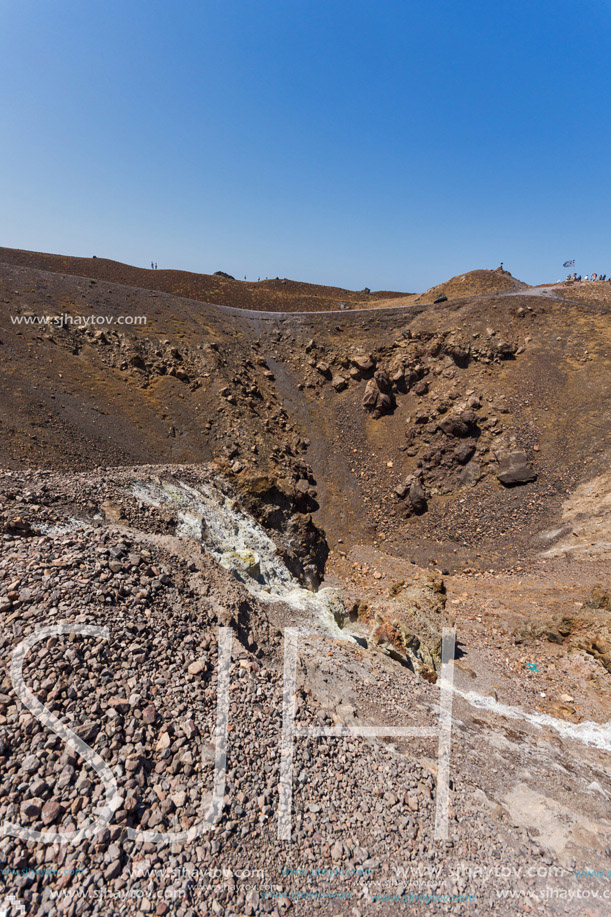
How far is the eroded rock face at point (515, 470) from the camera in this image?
869 inches

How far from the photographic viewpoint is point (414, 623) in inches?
563

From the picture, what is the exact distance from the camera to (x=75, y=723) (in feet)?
16.0

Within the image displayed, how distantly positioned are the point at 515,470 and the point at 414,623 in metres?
12.6

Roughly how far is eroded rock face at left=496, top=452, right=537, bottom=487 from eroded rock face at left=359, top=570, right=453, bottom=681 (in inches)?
323

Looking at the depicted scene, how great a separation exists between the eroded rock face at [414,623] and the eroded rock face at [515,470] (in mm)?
8206

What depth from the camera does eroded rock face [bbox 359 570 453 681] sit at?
40.5 feet

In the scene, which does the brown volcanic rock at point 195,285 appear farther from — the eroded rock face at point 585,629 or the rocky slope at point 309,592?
the eroded rock face at point 585,629

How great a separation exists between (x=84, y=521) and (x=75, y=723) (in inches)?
276

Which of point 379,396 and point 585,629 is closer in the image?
point 585,629

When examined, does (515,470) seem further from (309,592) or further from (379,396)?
(309,592)

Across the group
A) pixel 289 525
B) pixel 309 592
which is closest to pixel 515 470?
pixel 289 525

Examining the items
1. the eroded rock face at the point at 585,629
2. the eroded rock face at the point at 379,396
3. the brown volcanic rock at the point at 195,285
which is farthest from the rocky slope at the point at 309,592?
the brown volcanic rock at the point at 195,285

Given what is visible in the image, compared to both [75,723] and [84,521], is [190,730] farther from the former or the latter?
[84,521]

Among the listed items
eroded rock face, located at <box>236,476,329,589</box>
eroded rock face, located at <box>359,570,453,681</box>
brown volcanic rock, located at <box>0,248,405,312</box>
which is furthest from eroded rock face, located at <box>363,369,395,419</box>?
brown volcanic rock, located at <box>0,248,405,312</box>
